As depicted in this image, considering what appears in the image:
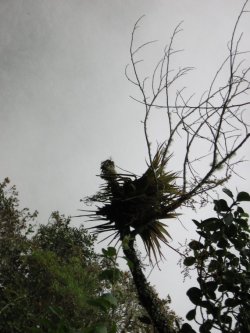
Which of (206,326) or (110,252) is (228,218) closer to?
(206,326)

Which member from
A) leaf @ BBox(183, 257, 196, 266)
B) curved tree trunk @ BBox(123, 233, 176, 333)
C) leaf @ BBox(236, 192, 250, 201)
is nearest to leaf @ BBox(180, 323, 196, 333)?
leaf @ BBox(183, 257, 196, 266)

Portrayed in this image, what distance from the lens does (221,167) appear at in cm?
307

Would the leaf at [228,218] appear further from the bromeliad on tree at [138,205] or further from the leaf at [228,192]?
the bromeliad on tree at [138,205]

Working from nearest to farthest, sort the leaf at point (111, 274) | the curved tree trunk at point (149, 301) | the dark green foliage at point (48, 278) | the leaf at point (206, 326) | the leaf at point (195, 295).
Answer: the leaf at point (111, 274)
the leaf at point (206, 326)
the leaf at point (195, 295)
the curved tree trunk at point (149, 301)
the dark green foliage at point (48, 278)

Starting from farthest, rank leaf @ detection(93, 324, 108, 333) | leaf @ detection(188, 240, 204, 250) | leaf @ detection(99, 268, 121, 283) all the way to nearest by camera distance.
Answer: leaf @ detection(188, 240, 204, 250) → leaf @ detection(99, 268, 121, 283) → leaf @ detection(93, 324, 108, 333)

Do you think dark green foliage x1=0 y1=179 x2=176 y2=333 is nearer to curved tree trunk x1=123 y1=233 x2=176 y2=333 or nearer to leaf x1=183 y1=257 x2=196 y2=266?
curved tree trunk x1=123 y1=233 x2=176 y2=333

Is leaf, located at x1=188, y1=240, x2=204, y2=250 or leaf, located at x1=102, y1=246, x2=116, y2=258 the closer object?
leaf, located at x1=102, y1=246, x2=116, y2=258

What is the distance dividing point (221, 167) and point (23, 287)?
8070mm

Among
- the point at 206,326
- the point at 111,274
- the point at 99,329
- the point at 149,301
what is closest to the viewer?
the point at 99,329

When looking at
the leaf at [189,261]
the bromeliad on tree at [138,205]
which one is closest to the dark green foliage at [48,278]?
the bromeliad on tree at [138,205]

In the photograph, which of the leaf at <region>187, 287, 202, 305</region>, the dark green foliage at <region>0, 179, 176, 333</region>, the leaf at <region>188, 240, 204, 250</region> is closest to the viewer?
the leaf at <region>187, 287, 202, 305</region>

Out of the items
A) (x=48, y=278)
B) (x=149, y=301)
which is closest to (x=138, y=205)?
(x=149, y=301)

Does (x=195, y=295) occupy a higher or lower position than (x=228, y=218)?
lower

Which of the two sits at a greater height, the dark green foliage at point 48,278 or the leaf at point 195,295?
the dark green foliage at point 48,278
